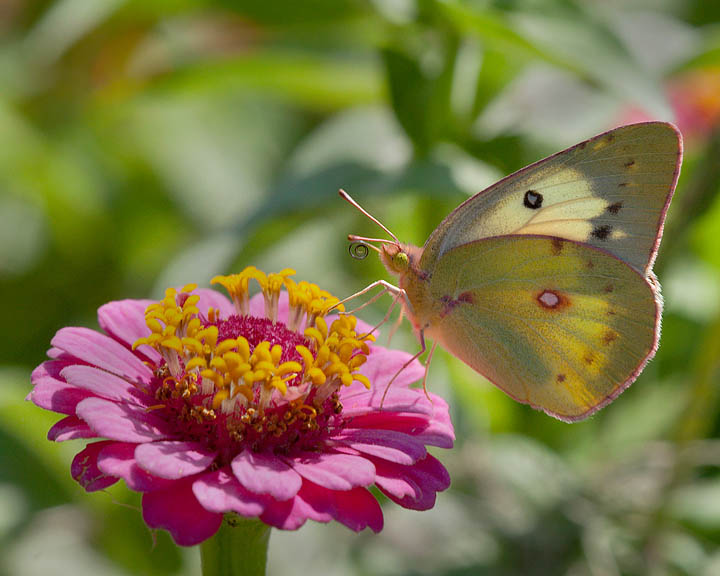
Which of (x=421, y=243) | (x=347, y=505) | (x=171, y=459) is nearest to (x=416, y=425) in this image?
(x=347, y=505)

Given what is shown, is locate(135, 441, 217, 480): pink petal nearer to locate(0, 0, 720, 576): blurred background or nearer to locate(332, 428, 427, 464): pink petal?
locate(332, 428, 427, 464): pink petal

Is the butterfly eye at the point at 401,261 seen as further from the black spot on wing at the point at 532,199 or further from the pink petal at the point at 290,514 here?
the pink petal at the point at 290,514

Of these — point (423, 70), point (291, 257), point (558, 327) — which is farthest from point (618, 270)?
point (291, 257)

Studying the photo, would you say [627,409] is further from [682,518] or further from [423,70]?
[423,70]

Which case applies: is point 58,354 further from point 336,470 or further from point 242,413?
point 336,470

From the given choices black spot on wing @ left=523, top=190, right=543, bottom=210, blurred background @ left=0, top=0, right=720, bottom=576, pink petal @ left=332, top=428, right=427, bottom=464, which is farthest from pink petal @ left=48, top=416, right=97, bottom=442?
black spot on wing @ left=523, top=190, right=543, bottom=210

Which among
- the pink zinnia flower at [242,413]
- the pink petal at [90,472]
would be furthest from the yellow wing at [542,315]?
the pink petal at [90,472]

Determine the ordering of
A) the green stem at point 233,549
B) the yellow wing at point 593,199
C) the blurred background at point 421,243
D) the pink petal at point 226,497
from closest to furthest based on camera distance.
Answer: the pink petal at point 226,497 < the green stem at point 233,549 < the yellow wing at point 593,199 < the blurred background at point 421,243
